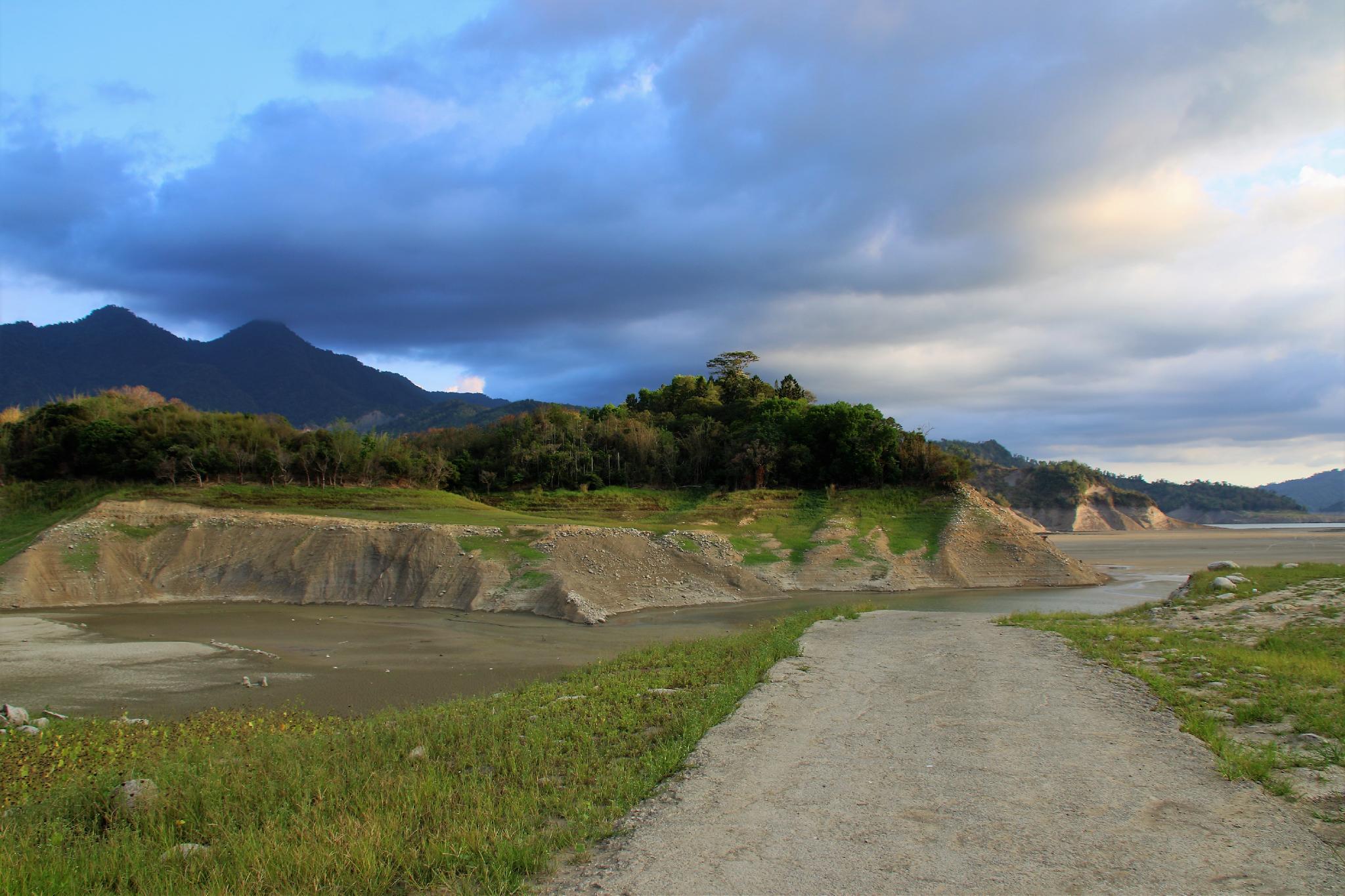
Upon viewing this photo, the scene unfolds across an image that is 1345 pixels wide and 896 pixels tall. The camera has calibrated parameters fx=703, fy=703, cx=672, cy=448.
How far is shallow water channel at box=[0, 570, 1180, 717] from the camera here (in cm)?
1557

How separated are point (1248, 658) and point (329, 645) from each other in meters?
23.2

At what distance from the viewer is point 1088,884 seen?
478cm


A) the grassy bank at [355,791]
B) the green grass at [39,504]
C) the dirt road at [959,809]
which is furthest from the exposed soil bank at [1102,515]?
the grassy bank at [355,791]

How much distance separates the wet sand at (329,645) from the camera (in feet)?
51.2

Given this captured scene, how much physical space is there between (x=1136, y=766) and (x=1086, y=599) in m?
30.5

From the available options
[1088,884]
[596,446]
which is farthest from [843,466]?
[1088,884]

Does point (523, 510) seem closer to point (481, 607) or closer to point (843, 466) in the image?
point (481, 607)

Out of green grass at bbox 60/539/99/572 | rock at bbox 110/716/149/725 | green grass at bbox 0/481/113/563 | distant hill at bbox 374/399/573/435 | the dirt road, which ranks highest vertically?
distant hill at bbox 374/399/573/435

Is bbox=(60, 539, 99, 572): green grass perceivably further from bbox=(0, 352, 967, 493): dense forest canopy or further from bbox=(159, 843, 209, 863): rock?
bbox=(159, 843, 209, 863): rock

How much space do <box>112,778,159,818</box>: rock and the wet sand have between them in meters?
7.53

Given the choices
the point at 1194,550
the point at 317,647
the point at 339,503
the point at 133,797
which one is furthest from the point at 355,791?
the point at 1194,550

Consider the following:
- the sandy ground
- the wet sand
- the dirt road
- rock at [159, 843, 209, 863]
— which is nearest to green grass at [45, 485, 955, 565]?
the wet sand

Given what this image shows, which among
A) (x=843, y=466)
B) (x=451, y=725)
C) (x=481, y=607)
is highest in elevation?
(x=843, y=466)

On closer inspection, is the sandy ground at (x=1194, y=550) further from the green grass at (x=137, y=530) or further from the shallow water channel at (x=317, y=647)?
the green grass at (x=137, y=530)
